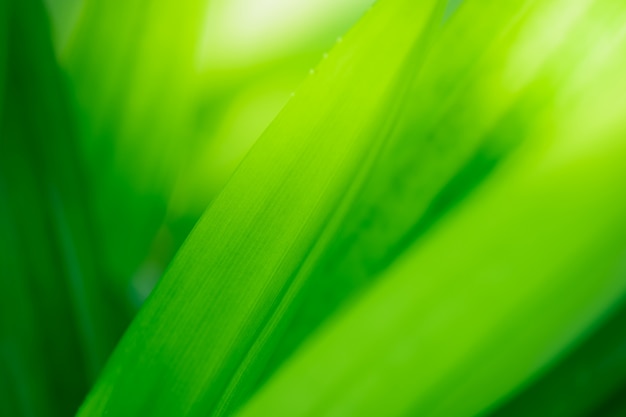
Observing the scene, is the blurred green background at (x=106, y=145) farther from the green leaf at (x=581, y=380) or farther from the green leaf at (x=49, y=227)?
the green leaf at (x=581, y=380)

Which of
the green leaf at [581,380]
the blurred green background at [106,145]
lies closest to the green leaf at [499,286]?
the green leaf at [581,380]

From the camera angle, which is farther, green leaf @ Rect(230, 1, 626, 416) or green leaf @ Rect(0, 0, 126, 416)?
green leaf @ Rect(0, 0, 126, 416)

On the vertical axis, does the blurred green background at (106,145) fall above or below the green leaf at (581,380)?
below

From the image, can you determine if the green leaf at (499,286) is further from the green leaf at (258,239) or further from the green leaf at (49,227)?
the green leaf at (49,227)

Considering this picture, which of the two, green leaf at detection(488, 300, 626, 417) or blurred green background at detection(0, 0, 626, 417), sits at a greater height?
green leaf at detection(488, 300, 626, 417)

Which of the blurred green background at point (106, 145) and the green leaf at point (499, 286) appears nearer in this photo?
the green leaf at point (499, 286)

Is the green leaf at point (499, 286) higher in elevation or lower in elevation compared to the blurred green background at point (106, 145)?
higher

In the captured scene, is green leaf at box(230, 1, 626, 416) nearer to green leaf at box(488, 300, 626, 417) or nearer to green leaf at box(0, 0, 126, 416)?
green leaf at box(488, 300, 626, 417)

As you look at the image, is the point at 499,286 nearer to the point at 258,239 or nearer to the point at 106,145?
the point at 258,239

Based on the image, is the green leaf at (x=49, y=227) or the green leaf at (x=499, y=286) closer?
the green leaf at (x=499, y=286)

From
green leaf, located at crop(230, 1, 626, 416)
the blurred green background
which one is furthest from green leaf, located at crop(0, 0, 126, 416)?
green leaf, located at crop(230, 1, 626, 416)

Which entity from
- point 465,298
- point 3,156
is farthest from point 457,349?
point 3,156

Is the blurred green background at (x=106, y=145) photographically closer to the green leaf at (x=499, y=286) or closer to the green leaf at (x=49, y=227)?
Result: the green leaf at (x=49, y=227)
